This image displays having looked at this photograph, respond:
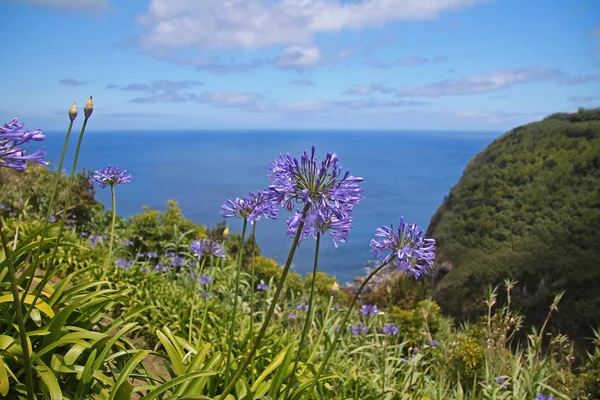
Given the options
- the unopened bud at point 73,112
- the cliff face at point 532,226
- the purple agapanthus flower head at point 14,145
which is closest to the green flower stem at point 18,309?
the purple agapanthus flower head at point 14,145

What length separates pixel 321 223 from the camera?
1.96m

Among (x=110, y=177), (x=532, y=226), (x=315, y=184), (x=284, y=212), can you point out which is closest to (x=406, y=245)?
(x=315, y=184)

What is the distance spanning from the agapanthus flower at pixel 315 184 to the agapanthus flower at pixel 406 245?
452mm

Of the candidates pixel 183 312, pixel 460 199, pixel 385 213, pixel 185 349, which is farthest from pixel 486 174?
pixel 385 213

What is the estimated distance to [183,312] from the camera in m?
4.85

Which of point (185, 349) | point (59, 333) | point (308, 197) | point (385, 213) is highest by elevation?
point (308, 197)

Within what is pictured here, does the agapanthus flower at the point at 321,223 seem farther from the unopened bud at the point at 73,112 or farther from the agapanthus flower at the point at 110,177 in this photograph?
the agapanthus flower at the point at 110,177

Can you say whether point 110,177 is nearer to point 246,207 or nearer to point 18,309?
point 246,207

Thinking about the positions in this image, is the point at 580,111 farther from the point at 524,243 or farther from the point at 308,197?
the point at 308,197

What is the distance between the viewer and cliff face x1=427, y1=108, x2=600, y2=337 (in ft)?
32.5

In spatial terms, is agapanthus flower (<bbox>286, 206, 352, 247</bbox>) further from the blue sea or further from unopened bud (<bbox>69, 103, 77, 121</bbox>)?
the blue sea

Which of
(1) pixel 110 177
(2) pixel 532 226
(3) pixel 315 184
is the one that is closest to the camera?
(3) pixel 315 184

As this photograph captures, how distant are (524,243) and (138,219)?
29.5 feet

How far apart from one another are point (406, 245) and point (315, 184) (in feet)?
2.18
